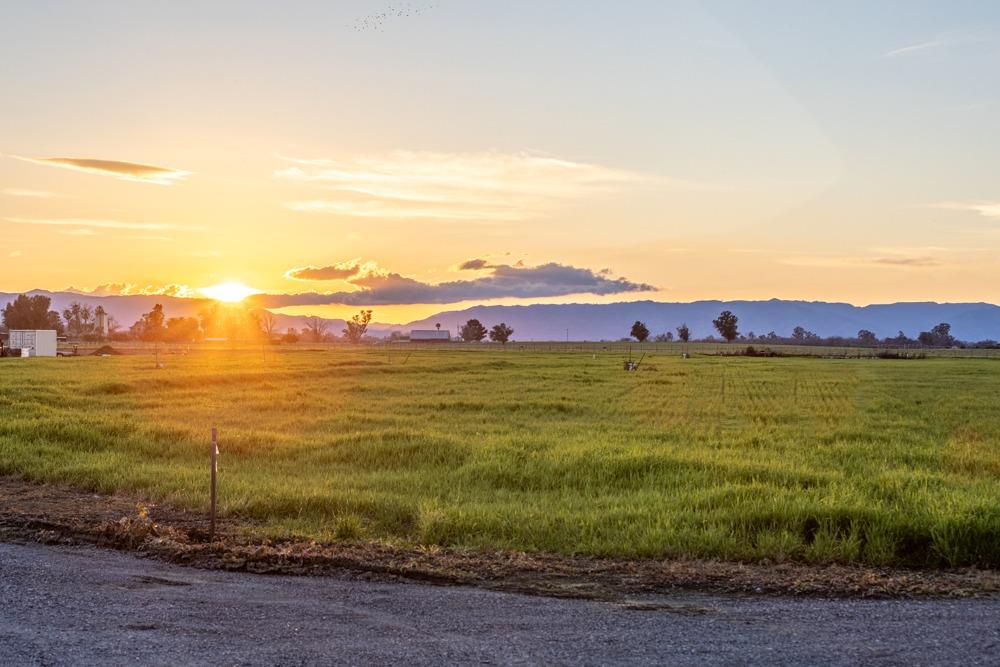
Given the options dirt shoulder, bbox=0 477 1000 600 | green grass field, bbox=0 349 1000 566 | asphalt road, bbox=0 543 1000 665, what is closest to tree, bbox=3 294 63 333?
green grass field, bbox=0 349 1000 566

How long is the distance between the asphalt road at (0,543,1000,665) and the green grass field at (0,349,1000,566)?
2646 millimetres

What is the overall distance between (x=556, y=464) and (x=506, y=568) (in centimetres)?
835

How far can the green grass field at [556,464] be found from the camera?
12141 mm

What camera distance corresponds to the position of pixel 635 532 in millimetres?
12266

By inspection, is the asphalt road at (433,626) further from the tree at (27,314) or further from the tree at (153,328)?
the tree at (153,328)

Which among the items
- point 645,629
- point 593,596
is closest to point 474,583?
point 593,596

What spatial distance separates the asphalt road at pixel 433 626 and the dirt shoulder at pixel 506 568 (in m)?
0.38

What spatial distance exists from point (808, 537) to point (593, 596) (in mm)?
4582

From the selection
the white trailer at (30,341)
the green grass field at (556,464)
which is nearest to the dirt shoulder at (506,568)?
the green grass field at (556,464)

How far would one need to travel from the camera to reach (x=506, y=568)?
33.3ft

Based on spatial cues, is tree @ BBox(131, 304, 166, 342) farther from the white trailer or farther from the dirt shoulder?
the dirt shoulder

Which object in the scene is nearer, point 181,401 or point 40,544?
point 40,544

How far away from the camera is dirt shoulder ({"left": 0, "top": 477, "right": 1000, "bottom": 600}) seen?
9.39 meters

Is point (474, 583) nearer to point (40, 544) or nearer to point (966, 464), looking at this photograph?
point (40, 544)
